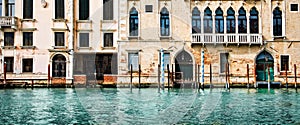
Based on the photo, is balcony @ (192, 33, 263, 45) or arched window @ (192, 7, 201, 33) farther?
arched window @ (192, 7, 201, 33)

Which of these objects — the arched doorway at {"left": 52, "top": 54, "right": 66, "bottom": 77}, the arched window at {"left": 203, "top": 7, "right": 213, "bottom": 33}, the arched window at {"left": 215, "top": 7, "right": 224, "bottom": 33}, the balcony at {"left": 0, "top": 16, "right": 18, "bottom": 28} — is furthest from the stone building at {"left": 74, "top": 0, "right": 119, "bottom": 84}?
the arched window at {"left": 215, "top": 7, "right": 224, "bottom": 33}

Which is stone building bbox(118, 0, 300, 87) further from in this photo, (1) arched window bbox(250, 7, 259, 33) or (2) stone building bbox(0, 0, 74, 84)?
(2) stone building bbox(0, 0, 74, 84)

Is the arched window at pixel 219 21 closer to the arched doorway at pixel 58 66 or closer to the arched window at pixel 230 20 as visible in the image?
the arched window at pixel 230 20

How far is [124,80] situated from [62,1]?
4.46 meters

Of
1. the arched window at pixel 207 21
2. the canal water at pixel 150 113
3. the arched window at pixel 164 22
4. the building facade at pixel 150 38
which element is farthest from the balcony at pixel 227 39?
the canal water at pixel 150 113

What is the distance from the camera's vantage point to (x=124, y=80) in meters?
19.6

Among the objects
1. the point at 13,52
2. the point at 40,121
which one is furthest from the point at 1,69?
the point at 40,121

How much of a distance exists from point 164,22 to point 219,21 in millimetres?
2409

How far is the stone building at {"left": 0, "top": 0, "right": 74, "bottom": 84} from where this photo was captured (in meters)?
19.6

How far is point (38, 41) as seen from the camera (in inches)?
776

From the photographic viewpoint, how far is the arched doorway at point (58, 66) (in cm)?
1973

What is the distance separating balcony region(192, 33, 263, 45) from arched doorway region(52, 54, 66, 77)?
5818 millimetres

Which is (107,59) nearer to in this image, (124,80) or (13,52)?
(124,80)

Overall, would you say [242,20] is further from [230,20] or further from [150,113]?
→ [150,113]
